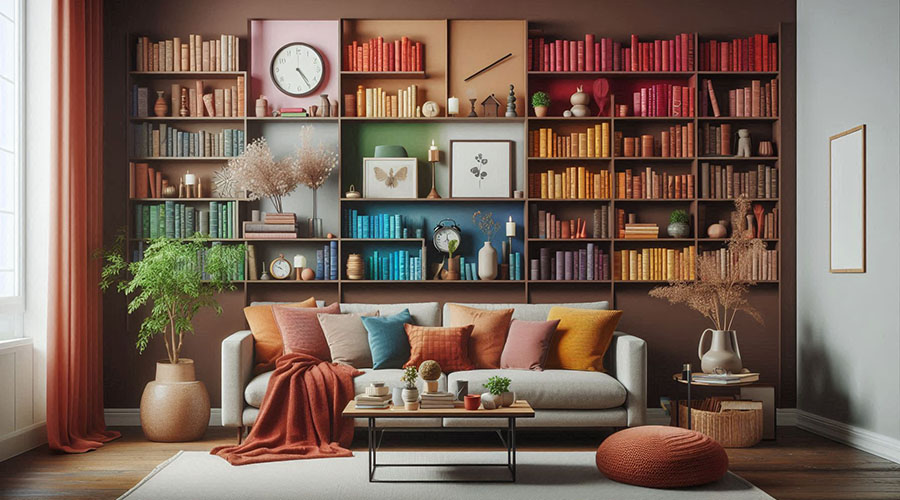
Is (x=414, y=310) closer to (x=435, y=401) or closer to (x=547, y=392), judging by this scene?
(x=547, y=392)

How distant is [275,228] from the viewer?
598 cm

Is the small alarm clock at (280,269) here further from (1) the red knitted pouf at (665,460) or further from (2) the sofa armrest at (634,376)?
(1) the red knitted pouf at (665,460)

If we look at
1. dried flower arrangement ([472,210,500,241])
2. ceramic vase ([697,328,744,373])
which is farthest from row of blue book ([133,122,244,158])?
ceramic vase ([697,328,744,373])

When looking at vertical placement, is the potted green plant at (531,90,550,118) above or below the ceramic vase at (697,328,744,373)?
above

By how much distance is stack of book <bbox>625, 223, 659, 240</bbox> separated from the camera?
6.06m

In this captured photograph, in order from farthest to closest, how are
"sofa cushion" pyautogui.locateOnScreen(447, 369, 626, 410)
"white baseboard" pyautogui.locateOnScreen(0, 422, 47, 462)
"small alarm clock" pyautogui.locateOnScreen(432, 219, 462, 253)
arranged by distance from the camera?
1. "small alarm clock" pyautogui.locateOnScreen(432, 219, 462, 253)
2. "sofa cushion" pyautogui.locateOnScreen(447, 369, 626, 410)
3. "white baseboard" pyautogui.locateOnScreen(0, 422, 47, 462)

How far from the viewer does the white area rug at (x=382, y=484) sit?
154 inches

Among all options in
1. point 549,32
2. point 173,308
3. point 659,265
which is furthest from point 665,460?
point 549,32

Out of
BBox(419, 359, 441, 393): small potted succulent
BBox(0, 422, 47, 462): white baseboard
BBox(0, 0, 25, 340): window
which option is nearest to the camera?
BBox(419, 359, 441, 393): small potted succulent

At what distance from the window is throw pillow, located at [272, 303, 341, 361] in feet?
5.65

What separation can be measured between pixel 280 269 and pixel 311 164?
878mm

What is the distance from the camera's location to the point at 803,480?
4.35 metres

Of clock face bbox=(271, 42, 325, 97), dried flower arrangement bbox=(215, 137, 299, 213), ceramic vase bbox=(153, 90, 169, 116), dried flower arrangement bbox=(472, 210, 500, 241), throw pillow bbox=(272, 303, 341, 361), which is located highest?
clock face bbox=(271, 42, 325, 97)

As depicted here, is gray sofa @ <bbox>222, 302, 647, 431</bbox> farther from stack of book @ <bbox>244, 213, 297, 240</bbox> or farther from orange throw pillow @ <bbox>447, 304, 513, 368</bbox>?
stack of book @ <bbox>244, 213, 297, 240</bbox>
